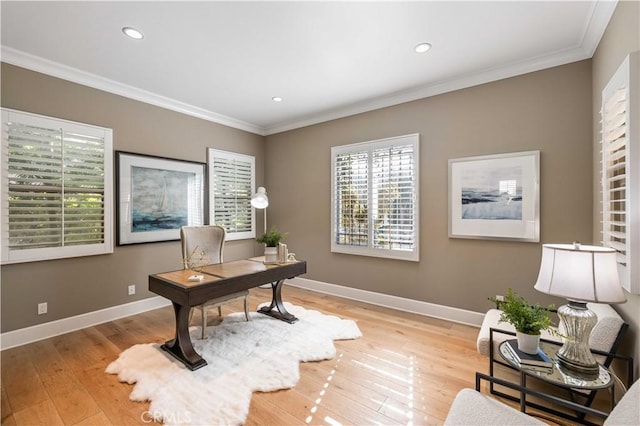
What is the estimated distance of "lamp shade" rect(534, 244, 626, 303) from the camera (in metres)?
1.42

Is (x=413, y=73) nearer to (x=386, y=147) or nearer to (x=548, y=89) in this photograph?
(x=386, y=147)

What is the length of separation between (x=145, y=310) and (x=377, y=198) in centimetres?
340

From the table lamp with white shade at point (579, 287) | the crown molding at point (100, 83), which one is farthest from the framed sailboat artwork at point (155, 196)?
the table lamp with white shade at point (579, 287)

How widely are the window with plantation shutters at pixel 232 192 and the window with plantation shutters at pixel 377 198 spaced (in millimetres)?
1607

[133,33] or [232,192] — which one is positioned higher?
[133,33]

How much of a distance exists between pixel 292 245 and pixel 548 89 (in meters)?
3.88

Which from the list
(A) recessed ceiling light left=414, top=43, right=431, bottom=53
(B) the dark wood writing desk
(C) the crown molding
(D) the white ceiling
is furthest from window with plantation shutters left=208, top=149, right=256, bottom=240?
(A) recessed ceiling light left=414, top=43, right=431, bottom=53

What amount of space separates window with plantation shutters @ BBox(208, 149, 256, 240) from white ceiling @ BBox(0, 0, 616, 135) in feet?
3.80

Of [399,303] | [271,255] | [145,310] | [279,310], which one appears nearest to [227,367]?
[279,310]

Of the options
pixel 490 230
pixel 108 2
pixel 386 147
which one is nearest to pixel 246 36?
pixel 108 2

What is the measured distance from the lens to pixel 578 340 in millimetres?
1553

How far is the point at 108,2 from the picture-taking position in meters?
2.06

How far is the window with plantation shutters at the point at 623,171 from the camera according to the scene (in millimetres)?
1597

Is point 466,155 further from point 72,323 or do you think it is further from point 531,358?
point 72,323
